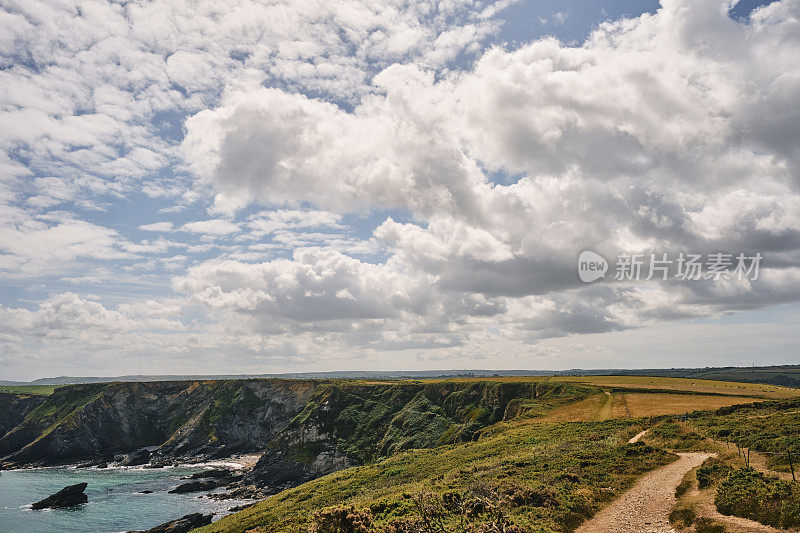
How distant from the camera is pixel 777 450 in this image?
3756 centimetres

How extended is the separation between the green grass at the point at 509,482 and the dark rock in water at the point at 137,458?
101833 millimetres

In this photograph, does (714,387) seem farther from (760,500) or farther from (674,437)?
(760,500)

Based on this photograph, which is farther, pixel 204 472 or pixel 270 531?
pixel 204 472

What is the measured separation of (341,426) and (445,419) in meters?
33.6

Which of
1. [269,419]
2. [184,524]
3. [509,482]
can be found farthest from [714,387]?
[269,419]

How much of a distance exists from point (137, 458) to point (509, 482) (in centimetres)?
15588

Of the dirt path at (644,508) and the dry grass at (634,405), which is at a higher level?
the dirt path at (644,508)

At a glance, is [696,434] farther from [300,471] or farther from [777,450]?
[300,471]

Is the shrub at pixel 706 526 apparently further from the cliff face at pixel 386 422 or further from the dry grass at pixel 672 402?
the cliff face at pixel 386 422

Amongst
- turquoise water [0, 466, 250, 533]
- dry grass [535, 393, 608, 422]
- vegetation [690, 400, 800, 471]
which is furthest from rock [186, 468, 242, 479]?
vegetation [690, 400, 800, 471]

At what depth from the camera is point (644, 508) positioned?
93.6 ft

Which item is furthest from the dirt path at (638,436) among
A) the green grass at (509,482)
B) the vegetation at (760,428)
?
the vegetation at (760,428)

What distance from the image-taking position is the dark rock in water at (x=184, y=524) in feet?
252

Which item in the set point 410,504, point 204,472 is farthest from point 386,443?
point 410,504
